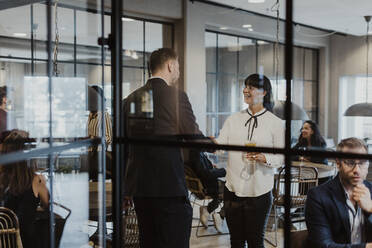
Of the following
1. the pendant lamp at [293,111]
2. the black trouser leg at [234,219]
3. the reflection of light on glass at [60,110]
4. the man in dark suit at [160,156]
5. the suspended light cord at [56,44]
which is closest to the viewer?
the pendant lamp at [293,111]

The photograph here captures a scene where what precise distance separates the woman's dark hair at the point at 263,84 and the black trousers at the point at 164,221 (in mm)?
497

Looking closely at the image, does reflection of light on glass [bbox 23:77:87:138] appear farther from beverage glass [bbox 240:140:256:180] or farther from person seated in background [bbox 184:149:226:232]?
beverage glass [bbox 240:140:256:180]

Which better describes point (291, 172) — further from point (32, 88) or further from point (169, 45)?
point (32, 88)

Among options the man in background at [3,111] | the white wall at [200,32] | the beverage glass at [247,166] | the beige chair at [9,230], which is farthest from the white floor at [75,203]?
the beverage glass at [247,166]

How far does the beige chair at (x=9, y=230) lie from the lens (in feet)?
7.36

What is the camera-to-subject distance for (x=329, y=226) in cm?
128

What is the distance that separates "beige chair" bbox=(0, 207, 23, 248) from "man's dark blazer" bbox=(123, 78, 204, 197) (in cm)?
86

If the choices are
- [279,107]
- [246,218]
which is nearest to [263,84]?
[279,107]

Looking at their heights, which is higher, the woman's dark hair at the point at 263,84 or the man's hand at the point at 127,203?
the woman's dark hair at the point at 263,84

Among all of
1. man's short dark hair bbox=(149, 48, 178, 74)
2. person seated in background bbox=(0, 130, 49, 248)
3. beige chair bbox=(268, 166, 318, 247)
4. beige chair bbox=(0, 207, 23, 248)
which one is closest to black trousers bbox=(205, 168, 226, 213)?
beige chair bbox=(268, 166, 318, 247)

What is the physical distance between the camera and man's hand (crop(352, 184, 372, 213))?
1189 millimetres

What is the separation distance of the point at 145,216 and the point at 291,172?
0.65m

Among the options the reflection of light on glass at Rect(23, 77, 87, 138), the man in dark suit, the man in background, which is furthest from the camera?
the man in background

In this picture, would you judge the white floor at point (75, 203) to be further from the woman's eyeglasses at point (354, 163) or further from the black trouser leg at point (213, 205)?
the woman's eyeglasses at point (354, 163)
